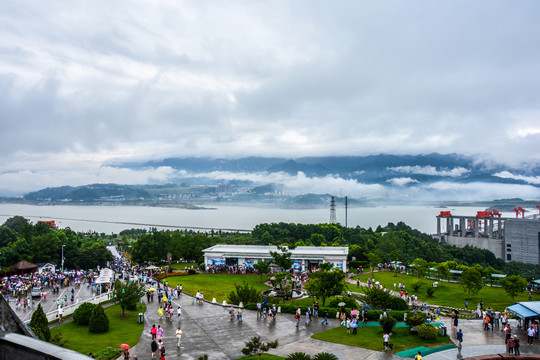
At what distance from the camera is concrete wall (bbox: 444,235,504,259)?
84856 millimetres

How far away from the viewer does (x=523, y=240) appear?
77.6 meters

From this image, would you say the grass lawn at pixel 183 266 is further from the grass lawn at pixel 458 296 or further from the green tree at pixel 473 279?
the green tree at pixel 473 279

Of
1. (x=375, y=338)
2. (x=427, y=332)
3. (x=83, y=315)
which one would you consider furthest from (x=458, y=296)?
(x=83, y=315)

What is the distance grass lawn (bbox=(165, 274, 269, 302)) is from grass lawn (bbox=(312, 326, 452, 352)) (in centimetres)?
1071

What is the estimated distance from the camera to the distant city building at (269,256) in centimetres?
4319

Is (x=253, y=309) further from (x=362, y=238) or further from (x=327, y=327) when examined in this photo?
(x=362, y=238)

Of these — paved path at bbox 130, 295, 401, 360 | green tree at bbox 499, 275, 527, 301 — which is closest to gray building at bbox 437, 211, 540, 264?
green tree at bbox 499, 275, 527, 301

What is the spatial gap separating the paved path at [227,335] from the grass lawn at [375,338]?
0.63 meters

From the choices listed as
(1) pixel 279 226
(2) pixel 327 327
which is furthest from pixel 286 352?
(1) pixel 279 226

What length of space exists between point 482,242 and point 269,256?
218 ft

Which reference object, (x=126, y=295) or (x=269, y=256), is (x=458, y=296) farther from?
(x=126, y=295)

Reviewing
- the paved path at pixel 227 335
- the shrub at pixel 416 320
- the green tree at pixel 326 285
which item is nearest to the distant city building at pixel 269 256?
the green tree at pixel 326 285

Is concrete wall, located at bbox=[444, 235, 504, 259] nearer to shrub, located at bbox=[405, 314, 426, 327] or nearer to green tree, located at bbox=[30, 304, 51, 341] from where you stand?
shrub, located at bbox=[405, 314, 426, 327]

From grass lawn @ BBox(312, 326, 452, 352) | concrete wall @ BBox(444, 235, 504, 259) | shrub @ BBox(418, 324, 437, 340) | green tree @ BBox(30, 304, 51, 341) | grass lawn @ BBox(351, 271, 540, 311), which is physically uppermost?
green tree @ BBox(30, 304, 51, 341)
